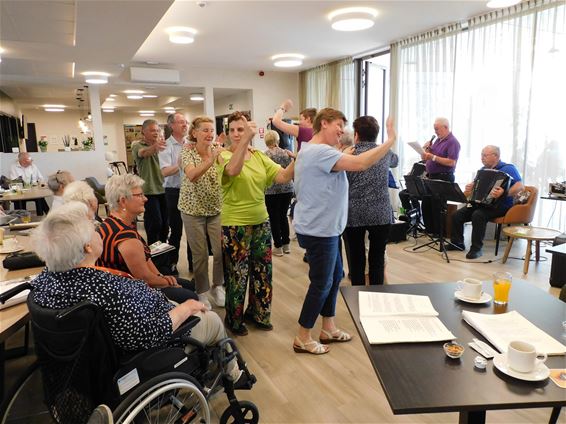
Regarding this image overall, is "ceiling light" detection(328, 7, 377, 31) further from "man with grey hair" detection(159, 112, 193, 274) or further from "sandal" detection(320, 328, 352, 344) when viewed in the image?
"sandal" detection(320, 328, 352, 344)

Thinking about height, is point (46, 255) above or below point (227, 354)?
above

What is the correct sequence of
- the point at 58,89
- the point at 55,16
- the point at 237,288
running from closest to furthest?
the point at 237,288 < the point at 55,16 < the point at 58,89

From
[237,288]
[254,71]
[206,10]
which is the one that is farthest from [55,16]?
[254,71]

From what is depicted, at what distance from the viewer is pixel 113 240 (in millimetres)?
1925

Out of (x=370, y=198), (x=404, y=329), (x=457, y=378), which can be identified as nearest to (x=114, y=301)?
(x=404, y=329)

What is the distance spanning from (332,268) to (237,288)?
720mm

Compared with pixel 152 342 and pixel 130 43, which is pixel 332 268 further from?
pixel 130 43

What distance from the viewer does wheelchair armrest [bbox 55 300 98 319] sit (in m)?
1.20

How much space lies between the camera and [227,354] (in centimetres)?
178

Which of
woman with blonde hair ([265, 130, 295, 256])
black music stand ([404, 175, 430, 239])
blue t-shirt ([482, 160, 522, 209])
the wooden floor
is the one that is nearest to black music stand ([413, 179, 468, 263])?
black music stand ([404, 175, 430, 239])

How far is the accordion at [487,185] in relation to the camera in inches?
172

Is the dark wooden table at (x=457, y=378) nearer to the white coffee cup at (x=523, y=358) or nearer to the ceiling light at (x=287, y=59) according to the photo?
the white coffee cup at (x=523, y=358)

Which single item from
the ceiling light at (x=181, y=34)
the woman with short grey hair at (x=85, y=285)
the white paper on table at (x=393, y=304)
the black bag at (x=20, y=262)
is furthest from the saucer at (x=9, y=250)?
the ceiling light at (x=181, y=34)

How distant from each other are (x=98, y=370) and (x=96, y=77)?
7.13 metres
